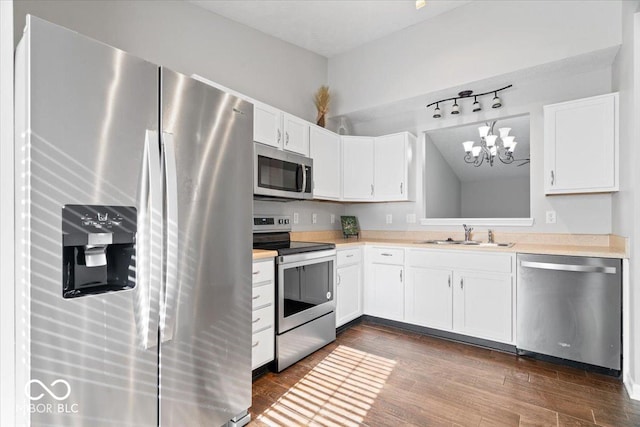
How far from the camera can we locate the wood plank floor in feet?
6.10

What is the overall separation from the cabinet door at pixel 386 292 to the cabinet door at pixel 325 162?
936 millimetres

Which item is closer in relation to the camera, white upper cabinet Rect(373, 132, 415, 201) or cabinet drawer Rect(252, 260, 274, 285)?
cabinet drawer Rect(252, 260, 274, 285)

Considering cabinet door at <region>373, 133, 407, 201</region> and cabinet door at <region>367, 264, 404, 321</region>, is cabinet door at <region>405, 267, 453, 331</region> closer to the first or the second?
cabinet door at <region>367, 264, 404, 321</region>

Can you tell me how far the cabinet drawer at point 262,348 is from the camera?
7.25 ft

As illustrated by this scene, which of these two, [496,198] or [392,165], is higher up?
[392,165]

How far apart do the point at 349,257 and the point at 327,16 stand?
236 centimetres

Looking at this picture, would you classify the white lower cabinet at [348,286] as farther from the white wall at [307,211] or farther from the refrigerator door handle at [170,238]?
the refrigerator door handle at [170,238]

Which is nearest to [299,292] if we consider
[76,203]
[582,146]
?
[76,203]

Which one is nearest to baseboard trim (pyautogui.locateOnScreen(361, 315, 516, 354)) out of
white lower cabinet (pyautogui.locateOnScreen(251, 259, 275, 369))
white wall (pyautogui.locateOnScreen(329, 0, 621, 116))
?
white lower cabinet (pyautogui.locateOnScreen(251, 259, 275, 369))

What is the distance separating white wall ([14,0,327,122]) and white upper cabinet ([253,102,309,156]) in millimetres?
517

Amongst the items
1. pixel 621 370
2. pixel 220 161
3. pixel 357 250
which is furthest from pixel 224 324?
pixel 621 370

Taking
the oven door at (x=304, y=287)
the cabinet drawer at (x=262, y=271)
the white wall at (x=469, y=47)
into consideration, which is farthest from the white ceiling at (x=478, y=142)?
the cabinet drawer at (x=262, y=271)

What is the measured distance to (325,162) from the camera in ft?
11.4

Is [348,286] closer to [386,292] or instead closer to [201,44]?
[386,292]
